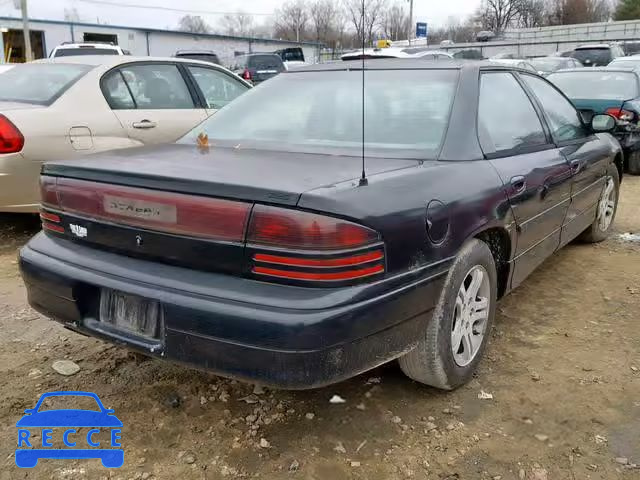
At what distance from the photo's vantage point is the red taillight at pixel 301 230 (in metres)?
2.02

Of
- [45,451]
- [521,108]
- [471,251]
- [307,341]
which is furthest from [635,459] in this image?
[45,451]

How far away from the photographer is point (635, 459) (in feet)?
7.61

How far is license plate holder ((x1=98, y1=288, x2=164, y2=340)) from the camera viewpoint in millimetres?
2215

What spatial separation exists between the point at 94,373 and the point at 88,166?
1.07 m

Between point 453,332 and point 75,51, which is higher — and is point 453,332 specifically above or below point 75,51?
below

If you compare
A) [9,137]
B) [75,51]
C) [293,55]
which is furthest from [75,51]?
[293,55]

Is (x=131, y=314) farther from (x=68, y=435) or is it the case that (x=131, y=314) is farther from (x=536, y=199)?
(x=536, y=199)

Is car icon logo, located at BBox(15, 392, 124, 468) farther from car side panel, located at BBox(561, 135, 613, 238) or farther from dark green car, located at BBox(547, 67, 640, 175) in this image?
dark green car, located at BBox(547, 67, 640, 175)

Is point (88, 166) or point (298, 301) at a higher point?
point (88, 166)

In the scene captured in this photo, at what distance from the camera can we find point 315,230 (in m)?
2.02

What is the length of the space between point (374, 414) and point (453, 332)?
1.65 feet

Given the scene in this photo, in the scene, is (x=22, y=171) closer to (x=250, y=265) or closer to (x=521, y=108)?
(x=250, y=265)

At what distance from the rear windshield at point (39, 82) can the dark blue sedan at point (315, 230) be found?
2260 millimetres

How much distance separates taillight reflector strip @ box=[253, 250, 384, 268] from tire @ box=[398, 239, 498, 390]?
0.53 meters
